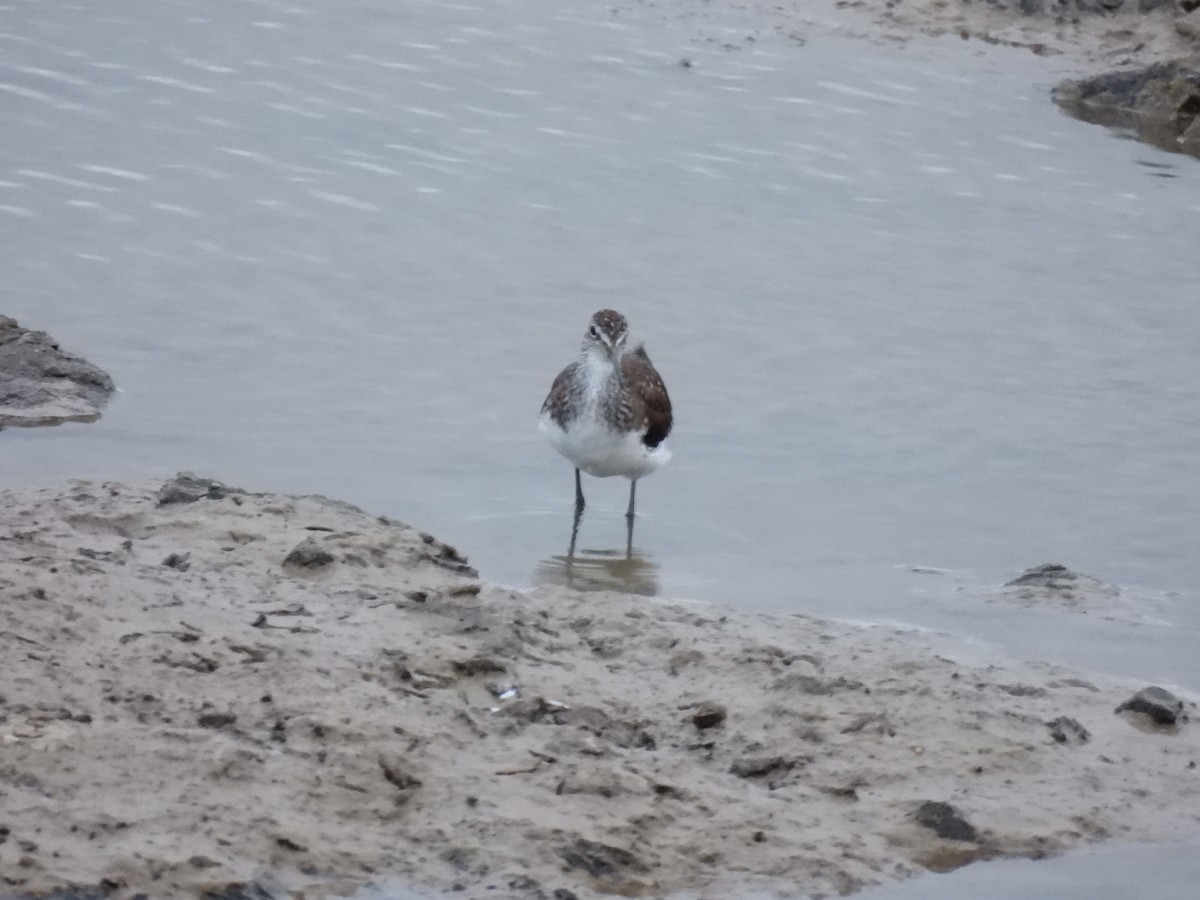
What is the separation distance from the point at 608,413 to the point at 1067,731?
3641 millimetres

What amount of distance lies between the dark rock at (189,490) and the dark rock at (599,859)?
3323 mm

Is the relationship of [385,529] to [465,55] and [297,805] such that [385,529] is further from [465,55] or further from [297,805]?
[465,55]

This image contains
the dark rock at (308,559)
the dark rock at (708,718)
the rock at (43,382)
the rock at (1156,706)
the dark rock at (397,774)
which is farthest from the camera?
the rock at (43,382)

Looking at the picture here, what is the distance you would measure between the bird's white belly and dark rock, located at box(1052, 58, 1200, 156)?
33.2 feet

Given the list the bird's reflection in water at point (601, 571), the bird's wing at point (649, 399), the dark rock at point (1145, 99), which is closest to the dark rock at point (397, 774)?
the bird's reflection in water at point (601, 571)

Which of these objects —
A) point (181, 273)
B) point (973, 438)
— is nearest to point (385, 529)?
point (973, 438)

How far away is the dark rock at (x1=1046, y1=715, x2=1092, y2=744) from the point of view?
6645mm

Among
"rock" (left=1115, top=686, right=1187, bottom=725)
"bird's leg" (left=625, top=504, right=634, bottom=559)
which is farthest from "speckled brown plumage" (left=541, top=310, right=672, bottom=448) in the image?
"rock" (left=1115, top=686, right=1187, bottom=725)

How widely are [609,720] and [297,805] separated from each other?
4.36 feet

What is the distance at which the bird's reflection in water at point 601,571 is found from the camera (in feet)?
29.1

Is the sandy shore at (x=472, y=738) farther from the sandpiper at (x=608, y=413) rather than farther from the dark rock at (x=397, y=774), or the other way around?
the sandpiper at (x=608, y=413)

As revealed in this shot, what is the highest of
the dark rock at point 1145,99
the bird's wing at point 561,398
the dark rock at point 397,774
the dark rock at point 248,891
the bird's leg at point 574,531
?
A: the dark rock at point 1145,99

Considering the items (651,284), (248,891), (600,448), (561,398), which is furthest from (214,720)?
(651,284)

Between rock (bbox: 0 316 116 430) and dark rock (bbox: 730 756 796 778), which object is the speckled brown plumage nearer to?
rock (bbox: 0 316 116 430)
